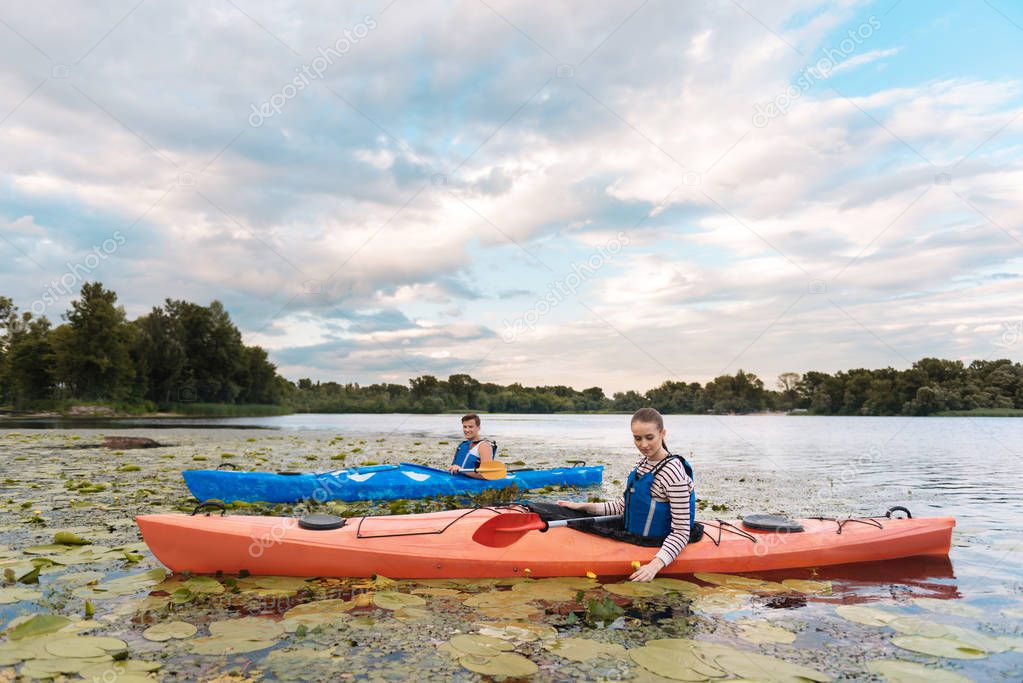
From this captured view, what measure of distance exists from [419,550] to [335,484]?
3.54 m

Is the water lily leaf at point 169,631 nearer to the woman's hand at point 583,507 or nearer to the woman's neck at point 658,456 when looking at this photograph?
the woman's hand at point 583,507

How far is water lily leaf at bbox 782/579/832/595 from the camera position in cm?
445

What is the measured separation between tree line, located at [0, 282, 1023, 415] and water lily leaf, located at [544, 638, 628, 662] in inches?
1269

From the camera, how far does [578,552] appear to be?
454 centimetres

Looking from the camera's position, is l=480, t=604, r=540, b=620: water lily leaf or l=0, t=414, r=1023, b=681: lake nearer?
l=0, t=414, r=1023, b=681: lake

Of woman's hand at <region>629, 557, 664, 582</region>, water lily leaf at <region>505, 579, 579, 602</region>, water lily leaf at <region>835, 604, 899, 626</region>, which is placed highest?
woman's hand at <region>629, 557, 664, 582</region>

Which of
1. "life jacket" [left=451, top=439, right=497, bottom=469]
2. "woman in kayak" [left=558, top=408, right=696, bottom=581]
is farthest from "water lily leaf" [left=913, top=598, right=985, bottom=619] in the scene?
"life jacket" [left=451, top=439, right=497, bottom=469]

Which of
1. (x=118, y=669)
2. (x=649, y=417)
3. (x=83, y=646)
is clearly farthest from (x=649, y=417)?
(x=83, y=646)

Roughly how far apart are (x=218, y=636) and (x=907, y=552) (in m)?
5.11

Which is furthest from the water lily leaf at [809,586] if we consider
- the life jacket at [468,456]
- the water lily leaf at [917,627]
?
the life jacket at [468,456]

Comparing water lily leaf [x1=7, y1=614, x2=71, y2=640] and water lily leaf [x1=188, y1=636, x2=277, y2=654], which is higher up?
water lily leaf [x1=7, y1=614, x2=71, y2=640]

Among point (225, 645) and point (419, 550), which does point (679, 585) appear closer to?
point (419, 550)

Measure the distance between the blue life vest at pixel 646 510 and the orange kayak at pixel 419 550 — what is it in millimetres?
137

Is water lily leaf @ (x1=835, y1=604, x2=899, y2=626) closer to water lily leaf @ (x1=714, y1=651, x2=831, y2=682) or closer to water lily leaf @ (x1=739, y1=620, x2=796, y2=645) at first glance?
water lily leaf @ (x1=739, y1=620, x2=796, y2=645)
